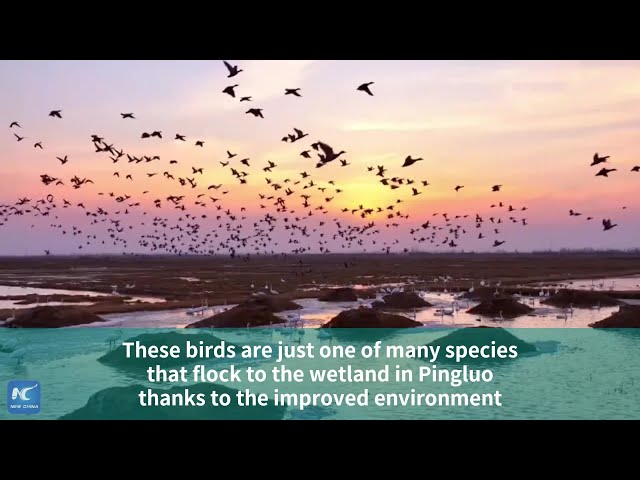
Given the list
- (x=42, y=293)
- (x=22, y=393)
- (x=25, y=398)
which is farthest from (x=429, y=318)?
(x=42, y=293)

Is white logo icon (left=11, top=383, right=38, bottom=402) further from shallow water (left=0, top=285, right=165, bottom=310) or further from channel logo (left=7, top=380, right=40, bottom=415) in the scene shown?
shallow water (left=0, top=285, right=165, bottom=310)

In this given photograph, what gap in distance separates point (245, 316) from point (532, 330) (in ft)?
78.1

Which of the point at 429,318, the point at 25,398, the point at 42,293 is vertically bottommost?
the point at 429,318

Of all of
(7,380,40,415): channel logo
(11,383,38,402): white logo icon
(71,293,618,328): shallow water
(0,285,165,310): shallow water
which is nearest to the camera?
(7,380,40,415): channel logo
